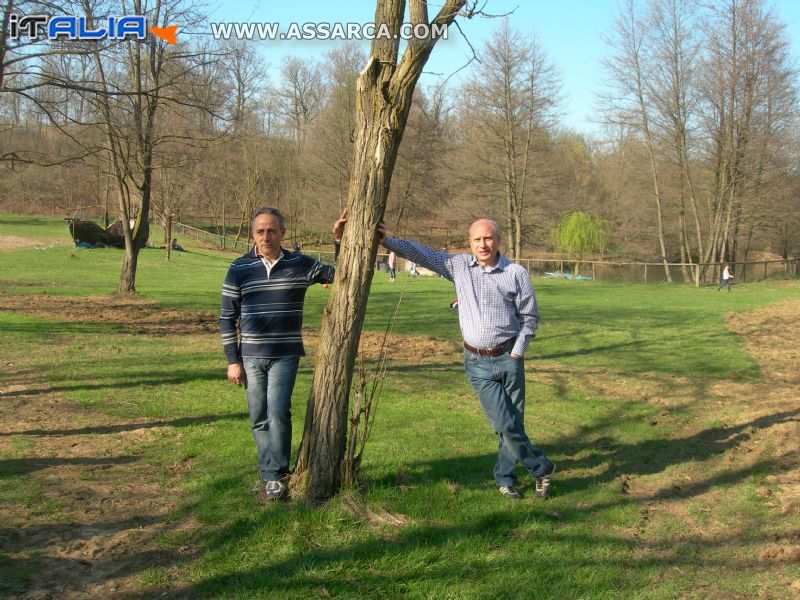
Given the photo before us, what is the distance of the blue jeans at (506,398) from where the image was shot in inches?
195

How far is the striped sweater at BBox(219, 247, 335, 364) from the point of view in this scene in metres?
4.59

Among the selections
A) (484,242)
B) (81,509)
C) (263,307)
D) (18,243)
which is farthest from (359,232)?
(18,243)

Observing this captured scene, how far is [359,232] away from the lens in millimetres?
4438

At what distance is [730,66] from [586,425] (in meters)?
43.4

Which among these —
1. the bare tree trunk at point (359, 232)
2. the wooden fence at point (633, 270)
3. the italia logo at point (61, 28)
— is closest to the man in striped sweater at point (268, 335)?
the bare tree trunk at point (359, 232)

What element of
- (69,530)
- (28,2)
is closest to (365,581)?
(69,530)

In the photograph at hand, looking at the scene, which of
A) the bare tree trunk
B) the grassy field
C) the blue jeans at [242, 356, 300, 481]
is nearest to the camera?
the grassy field

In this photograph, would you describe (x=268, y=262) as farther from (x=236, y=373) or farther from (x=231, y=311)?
(x=236, y=373)

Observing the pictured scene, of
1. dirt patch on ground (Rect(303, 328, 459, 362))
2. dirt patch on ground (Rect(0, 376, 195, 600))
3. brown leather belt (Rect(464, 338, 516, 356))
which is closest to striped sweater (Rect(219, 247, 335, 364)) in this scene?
dirt patch on ground (Rect(0, 376, 195, 600))

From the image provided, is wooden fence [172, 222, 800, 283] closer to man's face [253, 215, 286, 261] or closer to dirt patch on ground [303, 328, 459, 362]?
dirt patch on ground [303, 328, 459, 362]

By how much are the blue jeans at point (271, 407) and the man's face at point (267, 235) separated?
2.36 feet

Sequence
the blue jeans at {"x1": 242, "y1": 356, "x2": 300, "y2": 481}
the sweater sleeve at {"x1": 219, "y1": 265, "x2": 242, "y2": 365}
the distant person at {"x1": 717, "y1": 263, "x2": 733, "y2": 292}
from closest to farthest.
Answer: the blue jeans at {"x1": 242, "y1": 356, "x2": 300, "y2": 481}, the sweater sleeve at {"x1": 219, "y1": 265, "x2": 242, "y2": 365}, the distant person at {"x1": 717, "y1": 263, "x2": 733, "y2": 292}

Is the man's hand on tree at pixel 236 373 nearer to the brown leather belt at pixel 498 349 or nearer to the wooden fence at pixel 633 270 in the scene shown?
the brown leather belt at pixel 498 349

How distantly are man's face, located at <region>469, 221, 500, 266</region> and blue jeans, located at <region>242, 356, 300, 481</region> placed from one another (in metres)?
1.50
